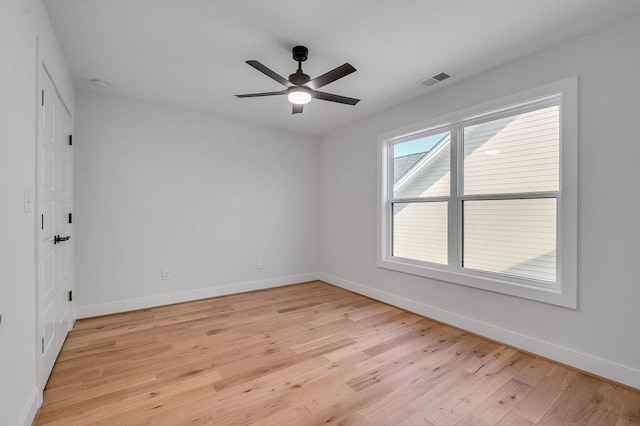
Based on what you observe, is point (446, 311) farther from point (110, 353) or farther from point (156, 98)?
point (156, 98)

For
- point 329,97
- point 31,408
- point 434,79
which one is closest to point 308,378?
point 31,408

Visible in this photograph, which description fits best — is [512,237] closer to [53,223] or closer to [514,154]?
[514,154]

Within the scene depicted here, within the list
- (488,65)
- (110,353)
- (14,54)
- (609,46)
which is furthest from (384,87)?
(110,353)

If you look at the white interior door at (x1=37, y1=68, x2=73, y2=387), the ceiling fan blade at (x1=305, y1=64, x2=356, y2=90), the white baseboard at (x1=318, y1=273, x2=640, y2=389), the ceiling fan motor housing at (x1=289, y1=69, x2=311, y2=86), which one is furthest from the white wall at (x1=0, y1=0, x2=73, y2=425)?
the white baseboard at (x1=318, y1=273, x2=640, y2=389)

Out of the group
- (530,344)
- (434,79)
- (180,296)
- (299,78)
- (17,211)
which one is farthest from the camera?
(180,296)

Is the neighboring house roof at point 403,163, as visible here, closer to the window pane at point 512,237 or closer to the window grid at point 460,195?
the window grid at point 460,195

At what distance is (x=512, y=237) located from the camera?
2816 mm

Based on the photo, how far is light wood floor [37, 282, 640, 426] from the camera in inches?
70.9

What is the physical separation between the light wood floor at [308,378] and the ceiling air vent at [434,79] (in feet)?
8.60

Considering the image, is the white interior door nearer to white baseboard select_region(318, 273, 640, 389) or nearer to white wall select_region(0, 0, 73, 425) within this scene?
white wall select_region(0, 0, 73, 425)

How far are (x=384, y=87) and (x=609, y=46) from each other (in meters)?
1.82

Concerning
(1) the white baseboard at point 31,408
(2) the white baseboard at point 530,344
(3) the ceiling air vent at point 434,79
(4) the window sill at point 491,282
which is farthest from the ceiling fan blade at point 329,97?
(1) the white baseboard at point 31,408

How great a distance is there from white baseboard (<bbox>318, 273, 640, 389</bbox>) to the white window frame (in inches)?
14.3

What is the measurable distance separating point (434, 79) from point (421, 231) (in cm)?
174
